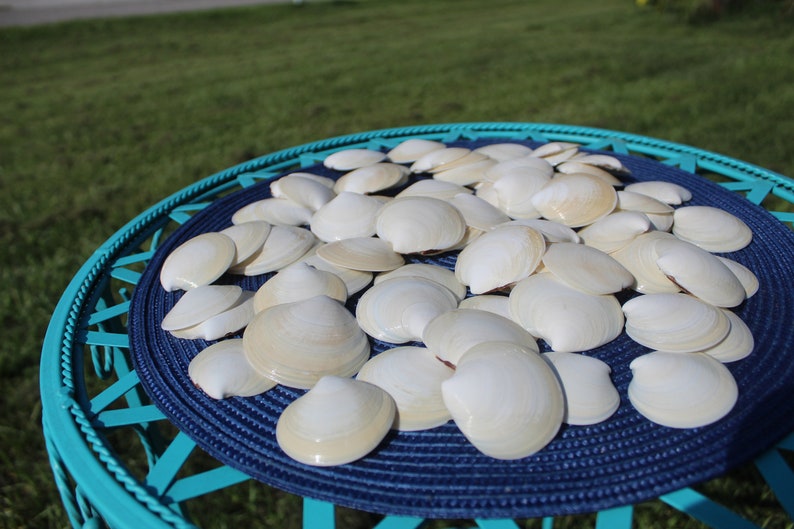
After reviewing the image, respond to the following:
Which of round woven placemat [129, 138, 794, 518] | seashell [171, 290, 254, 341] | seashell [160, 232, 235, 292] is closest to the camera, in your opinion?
round woven placemat [129, 138, 794, 518]

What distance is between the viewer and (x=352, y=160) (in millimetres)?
1337

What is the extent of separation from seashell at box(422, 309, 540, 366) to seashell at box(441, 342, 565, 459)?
45 millimetres

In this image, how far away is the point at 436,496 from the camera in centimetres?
60

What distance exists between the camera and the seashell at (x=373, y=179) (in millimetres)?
1185

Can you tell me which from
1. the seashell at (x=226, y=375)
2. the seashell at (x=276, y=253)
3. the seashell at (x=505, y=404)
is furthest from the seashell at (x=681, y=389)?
the seashell at (x=276, y=253)

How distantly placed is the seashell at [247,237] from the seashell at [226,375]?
0.76 feet

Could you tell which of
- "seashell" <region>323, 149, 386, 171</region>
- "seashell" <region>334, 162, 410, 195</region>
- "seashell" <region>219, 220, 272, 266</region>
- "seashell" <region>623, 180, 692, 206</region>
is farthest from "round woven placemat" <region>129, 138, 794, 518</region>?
"seashell" <region>323, 149, 386, 171</region>

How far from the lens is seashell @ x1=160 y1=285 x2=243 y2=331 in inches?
33.5

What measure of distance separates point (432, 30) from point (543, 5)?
1.86 metres

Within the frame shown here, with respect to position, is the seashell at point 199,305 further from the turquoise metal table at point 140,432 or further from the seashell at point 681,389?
the seashell at point 681,389

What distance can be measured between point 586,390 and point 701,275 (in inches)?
10.9

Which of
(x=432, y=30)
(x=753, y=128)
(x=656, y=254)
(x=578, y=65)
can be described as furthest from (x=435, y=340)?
(x=432, y=30)

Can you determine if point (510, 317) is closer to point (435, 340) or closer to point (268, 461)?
point (435, 340)

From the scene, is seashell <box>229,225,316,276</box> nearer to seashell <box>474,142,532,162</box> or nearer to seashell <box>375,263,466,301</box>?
seashell <box>375,263,466,301</box>
